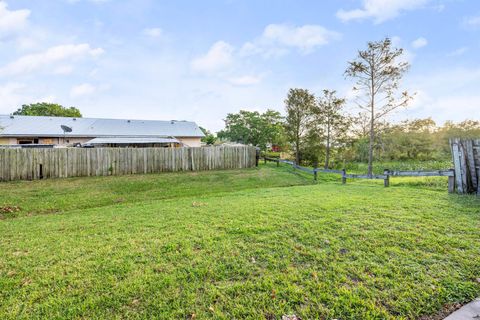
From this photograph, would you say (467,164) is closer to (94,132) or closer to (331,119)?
(331,119)

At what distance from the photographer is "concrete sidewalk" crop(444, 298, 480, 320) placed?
1.85 meters

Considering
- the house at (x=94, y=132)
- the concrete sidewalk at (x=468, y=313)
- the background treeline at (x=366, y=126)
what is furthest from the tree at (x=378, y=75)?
the house at (x=94, y=132)

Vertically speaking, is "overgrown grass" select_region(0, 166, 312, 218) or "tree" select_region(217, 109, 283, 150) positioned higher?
"tree" select_region(217, 109, 283, 150)

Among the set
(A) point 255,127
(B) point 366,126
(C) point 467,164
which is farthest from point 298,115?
(A) point 255,127

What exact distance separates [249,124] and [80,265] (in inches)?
1344

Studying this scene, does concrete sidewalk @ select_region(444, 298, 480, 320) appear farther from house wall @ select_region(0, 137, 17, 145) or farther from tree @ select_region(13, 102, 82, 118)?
tree @ select_region(13, 102, 82, 118)

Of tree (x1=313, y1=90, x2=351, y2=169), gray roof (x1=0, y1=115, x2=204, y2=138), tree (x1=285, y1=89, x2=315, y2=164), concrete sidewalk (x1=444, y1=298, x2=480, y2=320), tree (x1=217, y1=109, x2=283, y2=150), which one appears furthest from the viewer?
tree (x1=217, y1=109, x2=283, y2=150)

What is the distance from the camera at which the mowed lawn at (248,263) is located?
2012mm

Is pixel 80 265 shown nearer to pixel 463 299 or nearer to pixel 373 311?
pixel 373 311

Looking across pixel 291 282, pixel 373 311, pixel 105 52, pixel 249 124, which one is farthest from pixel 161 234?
pixel 249 124

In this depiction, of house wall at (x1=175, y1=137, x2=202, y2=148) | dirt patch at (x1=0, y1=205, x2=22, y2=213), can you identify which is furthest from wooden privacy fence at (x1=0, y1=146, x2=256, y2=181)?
house wall at (x1=175, y1=137, x2=202, y2=148)

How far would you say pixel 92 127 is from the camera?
25250mm

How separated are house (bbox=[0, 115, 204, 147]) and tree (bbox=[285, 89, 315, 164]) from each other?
1163 cm

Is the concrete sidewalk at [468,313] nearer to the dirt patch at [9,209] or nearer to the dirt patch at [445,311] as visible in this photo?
the dirt patch at [445,311]
